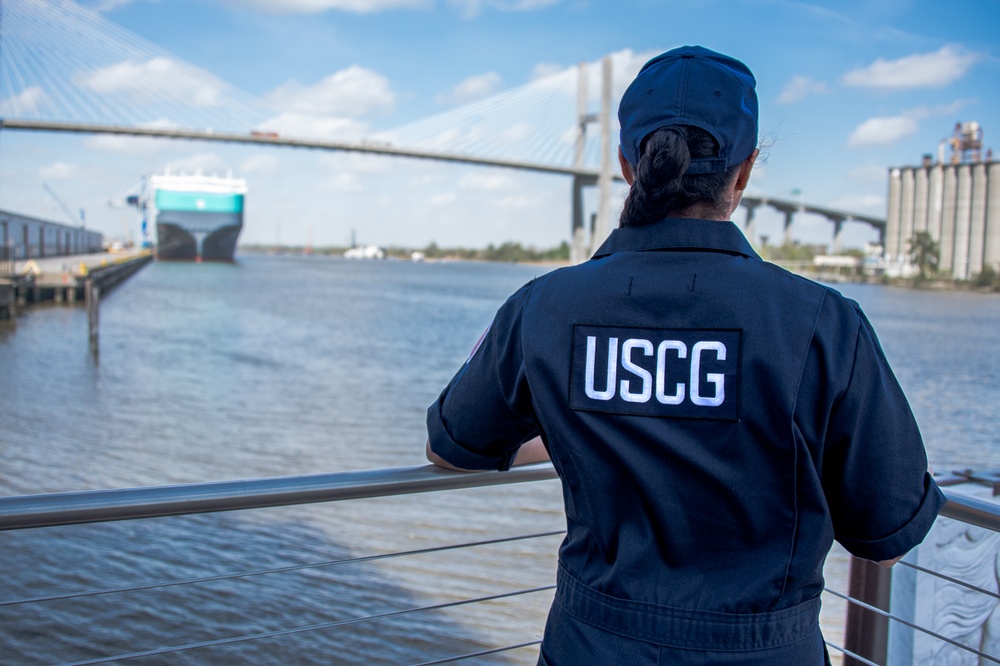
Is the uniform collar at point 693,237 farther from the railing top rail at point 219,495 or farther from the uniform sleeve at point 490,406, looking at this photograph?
the railing top rail at point 219,495

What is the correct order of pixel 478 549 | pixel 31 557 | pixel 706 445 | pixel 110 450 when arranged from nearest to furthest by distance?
pixel 706 445 → pixel 31 557 → pixel 478 549 → pixel 110 450

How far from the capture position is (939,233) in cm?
5156

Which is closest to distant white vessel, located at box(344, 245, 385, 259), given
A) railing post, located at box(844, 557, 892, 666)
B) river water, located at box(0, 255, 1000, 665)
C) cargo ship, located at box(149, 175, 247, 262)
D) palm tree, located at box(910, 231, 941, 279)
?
cargo ship, located at box(149, 175, 247, 262)

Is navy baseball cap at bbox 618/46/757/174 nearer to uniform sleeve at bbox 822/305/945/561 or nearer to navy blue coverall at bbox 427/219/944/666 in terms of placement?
navy blue coverall at bbox 427/219/944/666

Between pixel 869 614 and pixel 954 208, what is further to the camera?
pixel 954 208

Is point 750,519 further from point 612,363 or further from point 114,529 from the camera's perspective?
point 114,529

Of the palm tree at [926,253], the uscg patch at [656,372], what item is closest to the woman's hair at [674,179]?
the uscg patch at [656,372]

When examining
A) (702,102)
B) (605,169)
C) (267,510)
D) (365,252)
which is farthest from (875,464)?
(365,252)

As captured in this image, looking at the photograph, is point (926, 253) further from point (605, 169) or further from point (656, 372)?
point (656, 372)

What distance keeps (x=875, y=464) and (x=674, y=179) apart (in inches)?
12.7

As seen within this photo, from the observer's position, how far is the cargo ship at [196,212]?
51.8m

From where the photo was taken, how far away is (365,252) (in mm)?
124875

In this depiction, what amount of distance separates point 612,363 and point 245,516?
5761mm

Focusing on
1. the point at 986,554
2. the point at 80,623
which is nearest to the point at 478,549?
the point at 80,623
